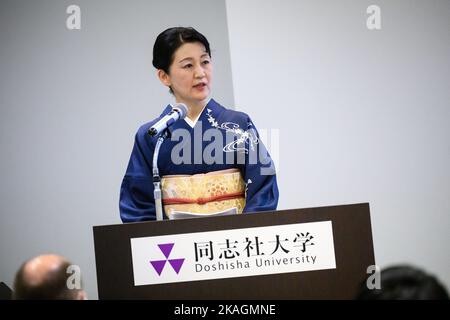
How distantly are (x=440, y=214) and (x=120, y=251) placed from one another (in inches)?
107

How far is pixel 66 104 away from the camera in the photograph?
4.09 meters

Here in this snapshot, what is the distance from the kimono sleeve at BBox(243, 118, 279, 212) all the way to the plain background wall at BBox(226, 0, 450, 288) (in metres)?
1.02

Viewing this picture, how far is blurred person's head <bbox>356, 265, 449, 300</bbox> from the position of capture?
1.23 meters

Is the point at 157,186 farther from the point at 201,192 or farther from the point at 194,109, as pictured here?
the point at 194,109

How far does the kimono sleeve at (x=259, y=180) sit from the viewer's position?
298 centimetres

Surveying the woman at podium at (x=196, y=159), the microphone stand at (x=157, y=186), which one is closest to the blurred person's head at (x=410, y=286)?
the microphone stand at (x=157, y=186)

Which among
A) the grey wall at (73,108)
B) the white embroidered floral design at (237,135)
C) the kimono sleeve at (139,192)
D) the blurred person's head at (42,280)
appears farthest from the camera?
the grey wall at (73,108)

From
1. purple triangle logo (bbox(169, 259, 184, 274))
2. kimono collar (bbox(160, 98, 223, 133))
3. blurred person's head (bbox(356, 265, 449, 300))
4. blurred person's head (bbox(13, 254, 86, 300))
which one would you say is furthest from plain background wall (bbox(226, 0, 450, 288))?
blurred person's head (bbox(356, 265, 449, 300))

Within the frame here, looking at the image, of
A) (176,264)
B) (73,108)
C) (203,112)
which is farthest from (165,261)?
(73,108)

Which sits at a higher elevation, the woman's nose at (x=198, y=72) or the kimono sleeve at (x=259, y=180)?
the woman's nose at (x=198, y=72)

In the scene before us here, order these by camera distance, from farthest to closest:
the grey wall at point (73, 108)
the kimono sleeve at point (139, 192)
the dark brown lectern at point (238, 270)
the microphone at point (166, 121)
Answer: the grey wall at point (73, 108) < the kimono sleeve at point (139, 192) < the microphone at point (166, 121) < the dark brown lectern at point (238, 270)

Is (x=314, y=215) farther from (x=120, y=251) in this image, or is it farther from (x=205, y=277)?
(x=120, y=251)

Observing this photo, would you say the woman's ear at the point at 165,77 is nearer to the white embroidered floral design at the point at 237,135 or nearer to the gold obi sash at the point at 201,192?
the white embroidered floral design at the point at 237,135
